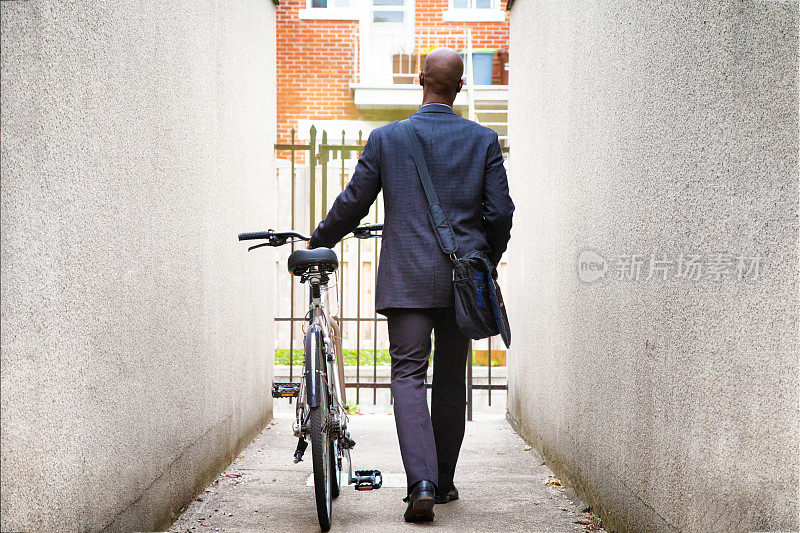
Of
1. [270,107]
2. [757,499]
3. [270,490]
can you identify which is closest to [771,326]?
[757,499]

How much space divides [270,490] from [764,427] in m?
2.87

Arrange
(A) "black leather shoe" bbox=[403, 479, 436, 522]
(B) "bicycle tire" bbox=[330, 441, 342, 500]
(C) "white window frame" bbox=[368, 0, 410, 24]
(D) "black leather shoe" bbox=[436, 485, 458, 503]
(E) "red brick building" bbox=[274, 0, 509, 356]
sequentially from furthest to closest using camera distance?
1. (C) "white window frame" bbox=[368, 0, 410, 24]
2. (E) "red brick building" bbox=[274, 0, 509, 356]
3. (D) "black leather shoe" bbox=[436, 485, 458, 503]
4. (B) "bicycle tire" bbox=[330, 441, 342, 500]
5. (A) "black leather shoe" bbox=[403, 479, 436, 522]

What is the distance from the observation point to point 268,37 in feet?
22.0

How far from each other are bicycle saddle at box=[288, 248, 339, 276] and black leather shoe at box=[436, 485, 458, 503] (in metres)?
1.25

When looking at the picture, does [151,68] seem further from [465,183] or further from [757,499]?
[757,499]

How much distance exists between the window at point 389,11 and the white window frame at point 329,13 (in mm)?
457

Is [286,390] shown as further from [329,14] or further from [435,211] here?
[329,14]

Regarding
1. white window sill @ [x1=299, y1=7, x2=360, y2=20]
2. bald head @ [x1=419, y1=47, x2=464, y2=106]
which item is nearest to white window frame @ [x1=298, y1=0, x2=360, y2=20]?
white window sill @ [x1=299, y1=7, x2=360, y2=20]

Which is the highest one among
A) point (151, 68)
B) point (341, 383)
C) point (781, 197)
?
point (151, 68)

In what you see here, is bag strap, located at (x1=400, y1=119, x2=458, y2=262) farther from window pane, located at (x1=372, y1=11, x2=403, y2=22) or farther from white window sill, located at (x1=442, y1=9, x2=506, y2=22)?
window pane, located at (x1=372, y1=11, x2=403, y2=22)

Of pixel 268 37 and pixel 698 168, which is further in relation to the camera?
pixel 268 37

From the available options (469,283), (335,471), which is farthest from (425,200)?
(335,471)

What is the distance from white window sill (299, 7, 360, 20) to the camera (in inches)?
656

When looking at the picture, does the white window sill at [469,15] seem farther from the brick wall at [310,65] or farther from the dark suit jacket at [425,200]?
the dark suit jacket at [425,200]
